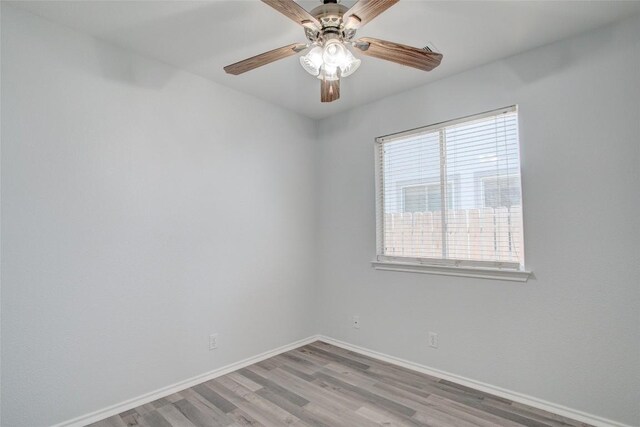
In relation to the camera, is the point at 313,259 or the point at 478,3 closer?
the point at 478,3

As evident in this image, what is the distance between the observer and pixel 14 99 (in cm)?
188

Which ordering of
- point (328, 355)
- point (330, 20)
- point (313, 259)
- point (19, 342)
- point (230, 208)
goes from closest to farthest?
1. point (330, 20)
2. point (19, 342)
3. point (230, 208)
4. point (328, 355)
5. point (313, 259)

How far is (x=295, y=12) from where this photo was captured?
4.80 feet

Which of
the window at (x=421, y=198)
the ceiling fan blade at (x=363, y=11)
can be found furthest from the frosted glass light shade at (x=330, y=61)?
the window at (x=421, y=198)

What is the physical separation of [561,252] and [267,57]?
7.59 ft

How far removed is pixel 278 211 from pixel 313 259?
2.49 ft

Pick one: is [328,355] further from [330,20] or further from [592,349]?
[330,20]

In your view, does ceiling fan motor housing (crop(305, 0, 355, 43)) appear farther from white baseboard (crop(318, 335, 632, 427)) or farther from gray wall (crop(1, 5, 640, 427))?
white baseboard (crop(318, 335, 632, 427))

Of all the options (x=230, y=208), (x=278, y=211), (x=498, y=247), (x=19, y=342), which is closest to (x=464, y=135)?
(x=498, y=247)

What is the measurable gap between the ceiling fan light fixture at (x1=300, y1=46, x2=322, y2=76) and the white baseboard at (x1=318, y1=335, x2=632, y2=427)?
258 centimetres

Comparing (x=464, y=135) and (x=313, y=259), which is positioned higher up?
(x=464, y=135)

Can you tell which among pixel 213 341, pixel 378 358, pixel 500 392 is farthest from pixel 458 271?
pixel 213 341

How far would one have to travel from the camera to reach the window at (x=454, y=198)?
→ 8.05 ft

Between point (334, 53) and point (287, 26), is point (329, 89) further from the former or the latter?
point (287, 26)
